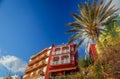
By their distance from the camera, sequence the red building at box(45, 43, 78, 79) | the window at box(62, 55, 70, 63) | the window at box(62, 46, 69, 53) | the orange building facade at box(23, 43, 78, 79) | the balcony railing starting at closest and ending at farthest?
the red building at box(45, 43, 78, 79)
the orange building facade at box(23, 43, 78, 79)
the window at box(62, 55, 70, 63)
the window at box(62, 46, 69, 53)
the balcony railing

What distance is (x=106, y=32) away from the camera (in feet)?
124

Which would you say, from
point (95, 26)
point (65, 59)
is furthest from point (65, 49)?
point (95, 26)

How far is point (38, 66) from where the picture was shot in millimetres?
65625

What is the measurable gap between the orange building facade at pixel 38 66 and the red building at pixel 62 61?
2.43 meters

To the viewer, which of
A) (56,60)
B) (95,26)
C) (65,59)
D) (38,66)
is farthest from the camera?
(38,66)

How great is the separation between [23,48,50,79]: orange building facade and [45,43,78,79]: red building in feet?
7.97

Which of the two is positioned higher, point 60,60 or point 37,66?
point 37,66

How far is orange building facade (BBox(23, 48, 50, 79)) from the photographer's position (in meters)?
62.2

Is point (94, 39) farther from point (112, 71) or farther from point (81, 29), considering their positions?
point (112, 71)

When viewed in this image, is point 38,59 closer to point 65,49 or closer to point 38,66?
point 38,66

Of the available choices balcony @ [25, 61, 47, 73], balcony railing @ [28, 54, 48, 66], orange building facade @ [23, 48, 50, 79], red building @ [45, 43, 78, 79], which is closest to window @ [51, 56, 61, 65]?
red building @ [45, 43, 78, 79]

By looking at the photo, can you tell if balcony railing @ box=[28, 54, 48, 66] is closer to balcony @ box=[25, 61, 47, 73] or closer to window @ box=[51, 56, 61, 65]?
balcony @ box=[25, 61, 47, 73]

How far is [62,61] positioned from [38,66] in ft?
34.9

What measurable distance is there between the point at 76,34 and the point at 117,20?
767 cm
